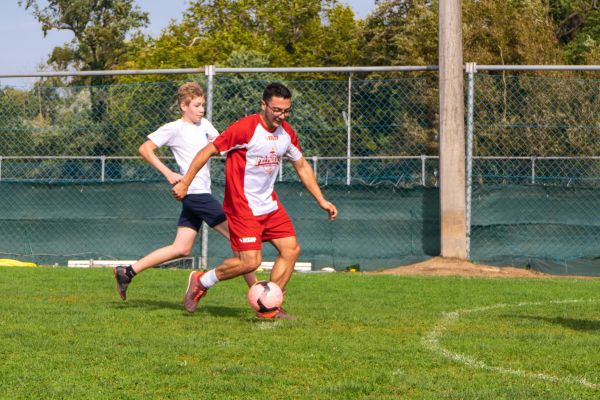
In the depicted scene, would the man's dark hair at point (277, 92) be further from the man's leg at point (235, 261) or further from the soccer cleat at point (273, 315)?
the soccer cleat at point (273, 315)

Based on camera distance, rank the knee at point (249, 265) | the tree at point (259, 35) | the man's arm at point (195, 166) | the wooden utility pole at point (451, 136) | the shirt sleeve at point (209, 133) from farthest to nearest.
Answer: the tree at point (259, 35) → the wooden utility pole at point (451, 136) → the shirt sleeve at point (209, 133) → the knee at point (249, 265) → the man's arm at point (195, 166)

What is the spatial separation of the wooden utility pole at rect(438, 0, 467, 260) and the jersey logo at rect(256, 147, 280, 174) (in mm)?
6173

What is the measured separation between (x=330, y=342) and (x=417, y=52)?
3470 centimetres

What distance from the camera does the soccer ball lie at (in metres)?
8.23

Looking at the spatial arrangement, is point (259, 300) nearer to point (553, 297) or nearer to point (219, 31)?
point (553, 297)

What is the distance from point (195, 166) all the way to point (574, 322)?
3085 mm

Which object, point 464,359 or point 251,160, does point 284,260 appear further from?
point 464,359

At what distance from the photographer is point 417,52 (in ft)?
134

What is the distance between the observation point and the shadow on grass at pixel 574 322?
802 centimetres

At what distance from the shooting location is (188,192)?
31.2ft

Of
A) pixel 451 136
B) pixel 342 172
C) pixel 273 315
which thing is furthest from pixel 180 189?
pixel 342 172

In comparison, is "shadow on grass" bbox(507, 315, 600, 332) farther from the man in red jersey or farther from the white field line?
the man in red jersey

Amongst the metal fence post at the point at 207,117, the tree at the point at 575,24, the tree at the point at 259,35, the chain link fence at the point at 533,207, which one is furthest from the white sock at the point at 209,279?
the tree at the point at 259,35

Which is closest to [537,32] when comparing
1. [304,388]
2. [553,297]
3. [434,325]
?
[553,297]
